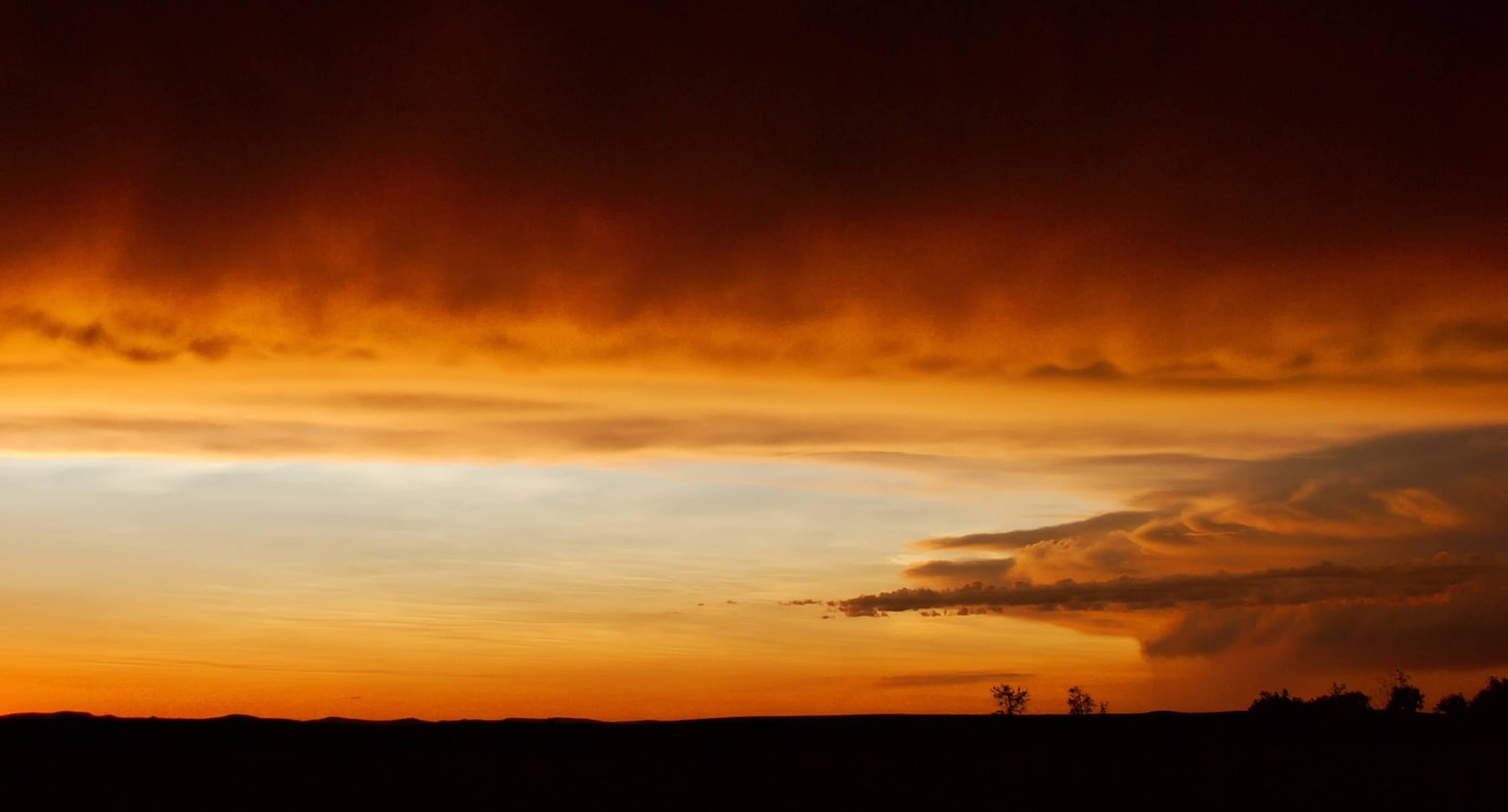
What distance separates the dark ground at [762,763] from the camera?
2891cm

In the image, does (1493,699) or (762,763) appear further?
(1493,699)

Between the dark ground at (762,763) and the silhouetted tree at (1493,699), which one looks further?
the silhouetted tree at (1493,699)

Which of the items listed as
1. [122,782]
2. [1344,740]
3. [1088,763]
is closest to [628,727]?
[1088,763]

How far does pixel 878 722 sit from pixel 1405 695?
201 feet

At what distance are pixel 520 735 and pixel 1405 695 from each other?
246 feet

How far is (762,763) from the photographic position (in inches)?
1398

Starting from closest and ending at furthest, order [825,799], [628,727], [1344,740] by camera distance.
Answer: [825,799] → [1344,740] → [628,727]

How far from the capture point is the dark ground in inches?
1138

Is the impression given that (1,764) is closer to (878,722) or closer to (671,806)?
(671,806)

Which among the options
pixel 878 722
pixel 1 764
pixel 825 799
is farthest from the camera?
A: pixel 878 722

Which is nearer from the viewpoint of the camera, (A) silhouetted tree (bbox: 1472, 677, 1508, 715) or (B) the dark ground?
(B) the dark ground

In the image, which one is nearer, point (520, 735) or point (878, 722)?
point (520, 735)

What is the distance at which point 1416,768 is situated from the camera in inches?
1347

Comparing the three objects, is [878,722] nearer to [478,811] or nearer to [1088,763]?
[1088,763]
